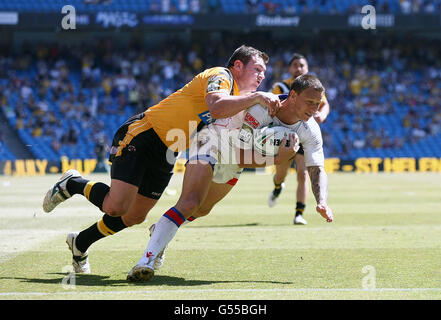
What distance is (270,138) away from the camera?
5883 mm

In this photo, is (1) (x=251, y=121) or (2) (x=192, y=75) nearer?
(1) (x=251, y=121)

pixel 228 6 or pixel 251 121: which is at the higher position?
pixel 228 6

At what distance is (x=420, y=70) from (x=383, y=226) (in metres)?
29.3

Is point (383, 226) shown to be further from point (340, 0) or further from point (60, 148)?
point (340, 0)

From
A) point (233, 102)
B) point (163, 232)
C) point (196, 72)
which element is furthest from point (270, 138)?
point (196, 72)

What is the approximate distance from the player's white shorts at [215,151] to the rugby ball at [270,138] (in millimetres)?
277

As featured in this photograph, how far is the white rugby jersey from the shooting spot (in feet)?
19.5

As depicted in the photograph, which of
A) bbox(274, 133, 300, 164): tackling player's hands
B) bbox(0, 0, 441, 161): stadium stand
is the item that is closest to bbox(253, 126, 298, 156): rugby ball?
bbox(274, 133, 300, 164): tackling player's hands

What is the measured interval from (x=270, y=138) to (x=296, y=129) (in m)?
0.27

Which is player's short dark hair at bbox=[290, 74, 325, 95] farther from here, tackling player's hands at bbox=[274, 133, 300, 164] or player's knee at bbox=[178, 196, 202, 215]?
player's knee at bbox=[178, 196, 202, 215]

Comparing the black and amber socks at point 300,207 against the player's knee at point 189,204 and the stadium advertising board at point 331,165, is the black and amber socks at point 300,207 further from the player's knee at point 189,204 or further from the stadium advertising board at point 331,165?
the stadium advertising board at point 331,165

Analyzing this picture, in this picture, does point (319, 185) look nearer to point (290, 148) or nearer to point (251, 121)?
point (290, 148)

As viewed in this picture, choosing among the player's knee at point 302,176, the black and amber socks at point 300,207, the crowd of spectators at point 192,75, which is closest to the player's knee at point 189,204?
the player's knee at point 302,176
